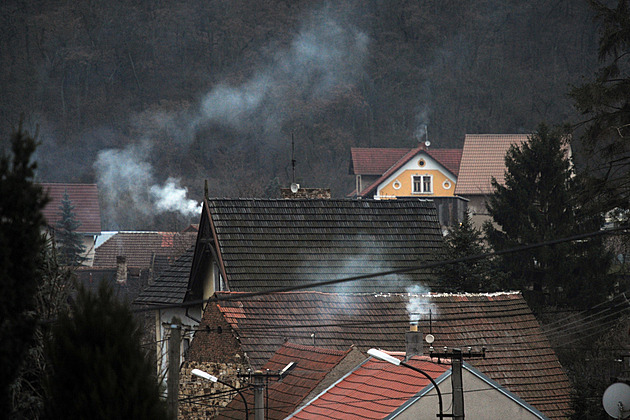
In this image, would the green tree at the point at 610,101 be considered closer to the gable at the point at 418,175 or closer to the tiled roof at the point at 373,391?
the tiled roof at the point at 373,391

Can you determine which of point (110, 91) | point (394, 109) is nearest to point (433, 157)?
point (394, 109)

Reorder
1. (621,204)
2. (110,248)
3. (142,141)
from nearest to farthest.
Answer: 1. (621,204)
2. (110,248)
3. (142,141)

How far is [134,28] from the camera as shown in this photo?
146 m

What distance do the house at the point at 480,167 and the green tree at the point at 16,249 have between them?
55598mm

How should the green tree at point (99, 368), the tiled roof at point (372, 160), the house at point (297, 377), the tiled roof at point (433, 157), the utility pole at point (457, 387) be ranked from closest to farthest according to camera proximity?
the green tree at point (99, 368) → the utility pole at point (457, 387) → the house at point (297, 377) → the tiled roof at point (433, 157) → the tiled roof at point (372, 160)

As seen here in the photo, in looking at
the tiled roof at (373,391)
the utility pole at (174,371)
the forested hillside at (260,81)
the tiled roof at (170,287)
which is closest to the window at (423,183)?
the forested hillside at (260,81)

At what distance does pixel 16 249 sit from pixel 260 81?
128868 mm

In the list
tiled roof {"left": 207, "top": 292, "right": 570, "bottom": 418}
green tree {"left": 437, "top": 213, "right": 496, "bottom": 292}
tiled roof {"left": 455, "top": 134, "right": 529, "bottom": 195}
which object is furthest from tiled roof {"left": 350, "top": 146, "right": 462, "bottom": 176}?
tiled roof {"left": 207, "top": 292, "right": 570, "bottom": 418}

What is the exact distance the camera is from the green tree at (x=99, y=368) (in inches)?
312

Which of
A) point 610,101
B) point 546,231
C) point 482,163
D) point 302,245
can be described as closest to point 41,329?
point 610,101

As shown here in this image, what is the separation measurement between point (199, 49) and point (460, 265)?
117432 mm

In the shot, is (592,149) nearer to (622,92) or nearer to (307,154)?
(622,92)

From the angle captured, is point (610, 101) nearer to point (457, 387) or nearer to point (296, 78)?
point (457, 387)

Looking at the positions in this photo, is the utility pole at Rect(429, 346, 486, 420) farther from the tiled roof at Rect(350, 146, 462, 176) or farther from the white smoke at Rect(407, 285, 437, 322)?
the tiled roof at Rect(350, 146, 462, 176)
